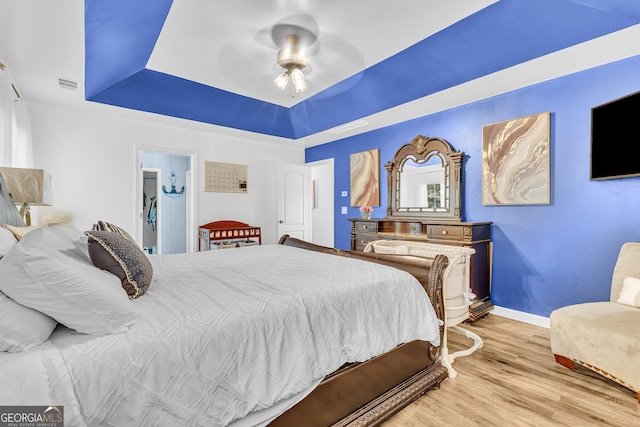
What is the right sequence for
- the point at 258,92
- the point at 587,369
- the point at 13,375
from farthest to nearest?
the point at 258,92 → the point at 587,369 → the point at 13,375

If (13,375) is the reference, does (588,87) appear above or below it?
above

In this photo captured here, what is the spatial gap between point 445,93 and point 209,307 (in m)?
3.31

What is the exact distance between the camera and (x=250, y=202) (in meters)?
5.37

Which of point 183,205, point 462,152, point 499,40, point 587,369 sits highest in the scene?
point 499,40

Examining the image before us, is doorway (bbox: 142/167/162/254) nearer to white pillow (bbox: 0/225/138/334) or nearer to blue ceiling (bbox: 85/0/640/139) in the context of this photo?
blue ceiling (bbox: 85/0/640/139)

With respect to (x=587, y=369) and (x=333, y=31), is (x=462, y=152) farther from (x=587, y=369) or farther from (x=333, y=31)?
(x=587, y=369)

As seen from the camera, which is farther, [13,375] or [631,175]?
[631,175]

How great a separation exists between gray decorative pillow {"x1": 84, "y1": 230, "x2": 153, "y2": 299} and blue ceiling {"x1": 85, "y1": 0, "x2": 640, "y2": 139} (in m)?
1.79

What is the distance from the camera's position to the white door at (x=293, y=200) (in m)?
5.48

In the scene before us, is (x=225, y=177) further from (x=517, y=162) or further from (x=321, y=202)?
(x=517, y=162)

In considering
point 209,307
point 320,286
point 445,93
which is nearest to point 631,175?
point 445,93

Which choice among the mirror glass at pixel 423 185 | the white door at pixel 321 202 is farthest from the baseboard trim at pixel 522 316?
the white door at pixel 321 202

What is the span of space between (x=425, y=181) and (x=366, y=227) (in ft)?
3.48

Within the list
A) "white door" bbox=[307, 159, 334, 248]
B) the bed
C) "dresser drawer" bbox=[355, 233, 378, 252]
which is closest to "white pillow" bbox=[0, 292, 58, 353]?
the bed
